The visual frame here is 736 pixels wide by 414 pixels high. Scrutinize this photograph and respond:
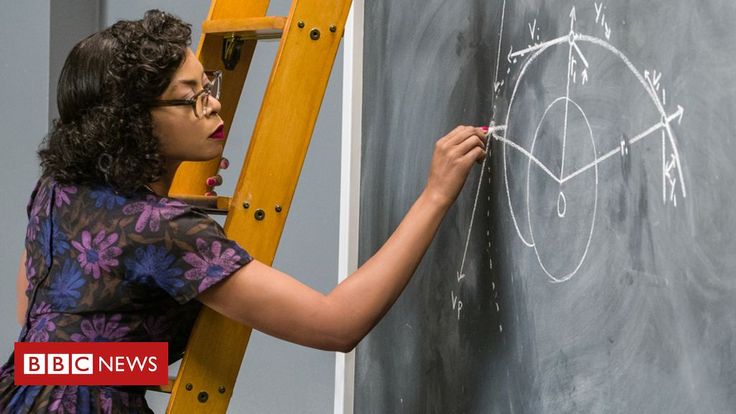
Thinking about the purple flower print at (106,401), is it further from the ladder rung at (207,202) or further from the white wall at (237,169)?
the white wall at (237,169)

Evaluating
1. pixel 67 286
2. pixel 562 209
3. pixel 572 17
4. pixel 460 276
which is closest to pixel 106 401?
pixel 67 286

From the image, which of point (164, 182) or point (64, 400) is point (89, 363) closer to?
point (64, 400)

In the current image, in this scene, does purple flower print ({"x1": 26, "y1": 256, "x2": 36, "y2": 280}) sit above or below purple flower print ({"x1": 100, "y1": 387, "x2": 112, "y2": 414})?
above

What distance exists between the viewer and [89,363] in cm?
144

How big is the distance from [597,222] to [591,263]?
4 cm

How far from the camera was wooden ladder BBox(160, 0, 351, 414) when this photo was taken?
4.90ft

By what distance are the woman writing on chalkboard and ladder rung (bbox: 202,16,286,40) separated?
3.9 inches

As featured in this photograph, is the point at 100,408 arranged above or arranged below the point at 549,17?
below

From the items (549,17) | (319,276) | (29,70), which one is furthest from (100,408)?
(29,70)

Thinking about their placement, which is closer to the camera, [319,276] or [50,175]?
[50,175]

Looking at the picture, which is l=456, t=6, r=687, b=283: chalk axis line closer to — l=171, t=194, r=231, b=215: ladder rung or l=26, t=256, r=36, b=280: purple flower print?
l=171, t=194, r=231, b=215: ladder rung

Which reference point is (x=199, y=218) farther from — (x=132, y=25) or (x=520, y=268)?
(x=520, y=268)

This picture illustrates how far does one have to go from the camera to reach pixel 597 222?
113cm

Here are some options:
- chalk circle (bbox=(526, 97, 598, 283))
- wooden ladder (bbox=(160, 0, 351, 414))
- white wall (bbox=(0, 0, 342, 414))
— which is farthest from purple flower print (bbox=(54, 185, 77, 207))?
white wall (bbox=(0, 0, 342, 414))
